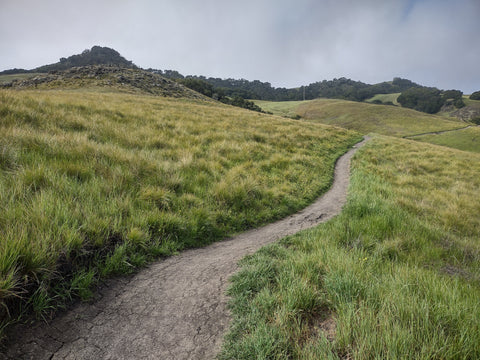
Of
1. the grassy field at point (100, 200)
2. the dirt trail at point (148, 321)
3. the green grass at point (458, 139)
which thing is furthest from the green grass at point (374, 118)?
the dirt trail at point (148, 321)

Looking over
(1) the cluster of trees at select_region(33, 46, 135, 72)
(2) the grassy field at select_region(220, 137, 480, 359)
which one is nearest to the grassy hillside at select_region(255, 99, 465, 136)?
(2) the grassy field at select_region(220, 137, 480, 359)

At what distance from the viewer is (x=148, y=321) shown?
2219 millimetres

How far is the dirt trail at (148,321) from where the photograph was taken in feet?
6.05

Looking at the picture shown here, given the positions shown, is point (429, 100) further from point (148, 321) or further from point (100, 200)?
point (148, 321)

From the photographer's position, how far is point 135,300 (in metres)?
2.48

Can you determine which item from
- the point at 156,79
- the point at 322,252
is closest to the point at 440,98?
the point at 156,79

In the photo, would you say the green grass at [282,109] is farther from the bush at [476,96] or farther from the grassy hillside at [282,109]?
the bush at [476,96]

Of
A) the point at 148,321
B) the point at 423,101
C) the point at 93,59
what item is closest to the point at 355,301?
the point at 148,321

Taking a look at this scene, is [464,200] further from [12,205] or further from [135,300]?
[12,205]

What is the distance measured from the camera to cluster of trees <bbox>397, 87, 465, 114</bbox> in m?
124

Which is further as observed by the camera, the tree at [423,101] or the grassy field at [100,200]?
the tree at [423,101]

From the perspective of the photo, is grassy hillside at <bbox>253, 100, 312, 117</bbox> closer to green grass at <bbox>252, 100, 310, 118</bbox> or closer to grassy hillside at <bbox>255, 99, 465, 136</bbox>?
green grass at <bbox>252, 100, 310, 118</bbox>

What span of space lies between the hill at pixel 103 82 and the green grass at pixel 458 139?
2722 inches

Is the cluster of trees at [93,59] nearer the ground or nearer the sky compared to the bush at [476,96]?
nearer the sky
